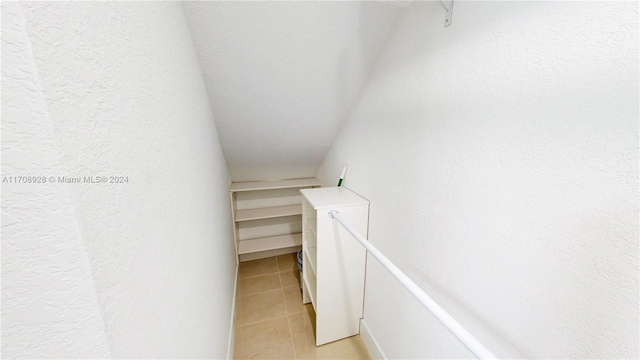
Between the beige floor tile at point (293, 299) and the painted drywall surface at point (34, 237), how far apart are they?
1828mm

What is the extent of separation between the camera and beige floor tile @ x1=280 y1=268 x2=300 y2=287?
219 cm

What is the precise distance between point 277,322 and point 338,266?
761mm

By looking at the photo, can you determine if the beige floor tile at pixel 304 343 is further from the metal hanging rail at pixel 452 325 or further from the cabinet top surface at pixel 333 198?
the metal hanging rail at pixel 452 325

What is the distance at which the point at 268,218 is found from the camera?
262 cm

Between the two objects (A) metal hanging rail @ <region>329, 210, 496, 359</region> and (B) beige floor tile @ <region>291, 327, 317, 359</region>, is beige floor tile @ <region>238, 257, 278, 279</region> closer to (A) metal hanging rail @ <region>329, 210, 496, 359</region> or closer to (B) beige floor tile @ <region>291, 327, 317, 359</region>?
(B) beige floor tile @ <region>291, 327, 317, 359</region>

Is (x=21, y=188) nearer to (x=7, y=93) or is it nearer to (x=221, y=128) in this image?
(x=7, y=93)

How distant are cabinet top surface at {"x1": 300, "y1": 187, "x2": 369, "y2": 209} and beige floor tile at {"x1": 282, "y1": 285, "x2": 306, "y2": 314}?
40.2 inches

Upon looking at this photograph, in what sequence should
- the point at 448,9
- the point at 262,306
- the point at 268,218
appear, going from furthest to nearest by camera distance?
the point at 268,218
the point at 262,306
the point at 448,9

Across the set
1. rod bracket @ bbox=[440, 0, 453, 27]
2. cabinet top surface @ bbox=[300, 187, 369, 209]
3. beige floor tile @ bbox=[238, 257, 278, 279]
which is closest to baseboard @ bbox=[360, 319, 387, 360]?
cabinet top surface @ bbox=[300, 187, 369, 209]

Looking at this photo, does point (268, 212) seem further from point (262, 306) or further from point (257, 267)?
point (262, 306)

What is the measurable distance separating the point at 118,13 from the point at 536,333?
1.23 m

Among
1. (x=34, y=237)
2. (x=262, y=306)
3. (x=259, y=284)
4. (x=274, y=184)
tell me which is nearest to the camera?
(x=34, y=237)

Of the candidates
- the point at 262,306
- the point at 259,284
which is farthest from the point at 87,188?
the point at 259,284

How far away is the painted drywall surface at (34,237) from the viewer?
0.71ft
